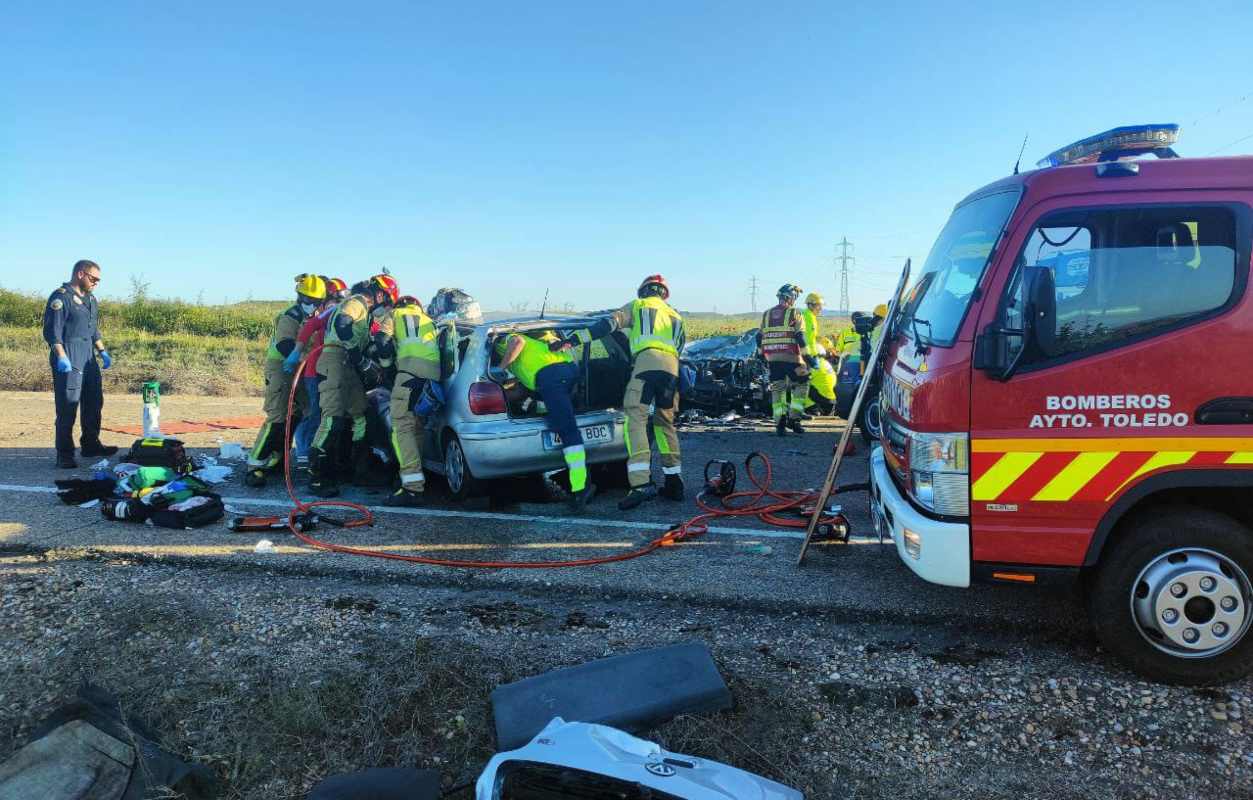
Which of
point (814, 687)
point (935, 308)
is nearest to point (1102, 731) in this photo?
point (814, 687)

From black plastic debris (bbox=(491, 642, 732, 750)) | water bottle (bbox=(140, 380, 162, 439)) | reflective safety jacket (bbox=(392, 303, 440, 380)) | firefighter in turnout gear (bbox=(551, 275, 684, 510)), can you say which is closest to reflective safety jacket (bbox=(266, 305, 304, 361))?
water bottle (bbox=(140, 380, 162, 439))

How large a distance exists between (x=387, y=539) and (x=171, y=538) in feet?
4.92

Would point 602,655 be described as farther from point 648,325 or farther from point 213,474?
point 213,474

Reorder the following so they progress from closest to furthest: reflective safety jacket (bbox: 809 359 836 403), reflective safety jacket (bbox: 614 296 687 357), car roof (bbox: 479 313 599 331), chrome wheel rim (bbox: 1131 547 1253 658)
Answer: chrome wheel rim (bbox: 1131 547 1253 658), reflective safety jacket (bbox: 614 296 687 357), car roof (bbox: 479 313 599 331), reflective safety jacket (bbox: 809 359 836 403)

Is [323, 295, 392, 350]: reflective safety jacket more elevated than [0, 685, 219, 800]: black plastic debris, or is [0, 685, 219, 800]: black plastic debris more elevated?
[323, 295, 392, 350]: reflective safety jacket

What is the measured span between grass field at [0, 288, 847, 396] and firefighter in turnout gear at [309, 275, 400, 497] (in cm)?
270

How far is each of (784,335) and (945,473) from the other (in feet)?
22.7

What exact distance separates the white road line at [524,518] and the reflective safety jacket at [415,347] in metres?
1.14

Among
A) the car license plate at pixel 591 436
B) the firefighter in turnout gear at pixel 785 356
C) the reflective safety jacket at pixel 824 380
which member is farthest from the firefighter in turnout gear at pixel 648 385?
the reflective safety jacket at pixel 824 380

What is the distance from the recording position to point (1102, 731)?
2.85m

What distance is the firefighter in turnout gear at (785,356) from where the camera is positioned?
1008 centimetres

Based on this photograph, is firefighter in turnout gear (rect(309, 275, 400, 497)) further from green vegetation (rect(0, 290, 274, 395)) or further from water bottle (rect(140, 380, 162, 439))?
green vegetation (rect(0, 290, 274, 395))

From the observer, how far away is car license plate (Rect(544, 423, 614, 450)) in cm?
589

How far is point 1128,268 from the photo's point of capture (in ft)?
10.6
